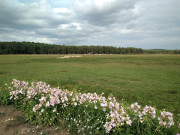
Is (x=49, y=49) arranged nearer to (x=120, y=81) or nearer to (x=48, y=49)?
(x=48, y=49)

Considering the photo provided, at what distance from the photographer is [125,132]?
2693 millimetres

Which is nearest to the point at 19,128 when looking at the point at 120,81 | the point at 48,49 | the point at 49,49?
the point at 120,81

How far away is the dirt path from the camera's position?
299 cm

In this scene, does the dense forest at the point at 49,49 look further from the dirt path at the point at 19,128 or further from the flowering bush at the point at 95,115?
the flowering bush at the point at 95,115

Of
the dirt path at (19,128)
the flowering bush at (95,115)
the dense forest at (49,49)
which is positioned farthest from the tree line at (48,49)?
the flowering bush at (95,115)

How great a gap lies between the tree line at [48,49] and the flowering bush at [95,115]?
9021cm

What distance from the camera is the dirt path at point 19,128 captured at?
2.99 m

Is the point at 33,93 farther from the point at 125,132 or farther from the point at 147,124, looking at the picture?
the point at 147,124

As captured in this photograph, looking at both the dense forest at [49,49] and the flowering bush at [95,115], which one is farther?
the dense forest at [49,49]

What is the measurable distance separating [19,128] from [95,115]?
1.88m

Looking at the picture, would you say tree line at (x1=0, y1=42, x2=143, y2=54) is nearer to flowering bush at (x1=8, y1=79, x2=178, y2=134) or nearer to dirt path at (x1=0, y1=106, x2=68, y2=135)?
dirt path at (x1=0, y1=106, x2=68, y2=135)

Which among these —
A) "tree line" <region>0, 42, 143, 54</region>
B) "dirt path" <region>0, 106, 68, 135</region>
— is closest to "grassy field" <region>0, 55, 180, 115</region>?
"dirt path" <region>0, 106, 68, 135</region>

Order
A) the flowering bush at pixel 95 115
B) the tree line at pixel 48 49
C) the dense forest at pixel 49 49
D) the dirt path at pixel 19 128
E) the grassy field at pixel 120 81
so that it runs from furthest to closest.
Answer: the dense forest at pixel 49 49 < the tree line at pixel 48 49 < the grassy field at pixel 120 81 < the dirt path at pixel 19 128 < the flowering bush at pixel 95 115

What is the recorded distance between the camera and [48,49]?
90.2 meters
